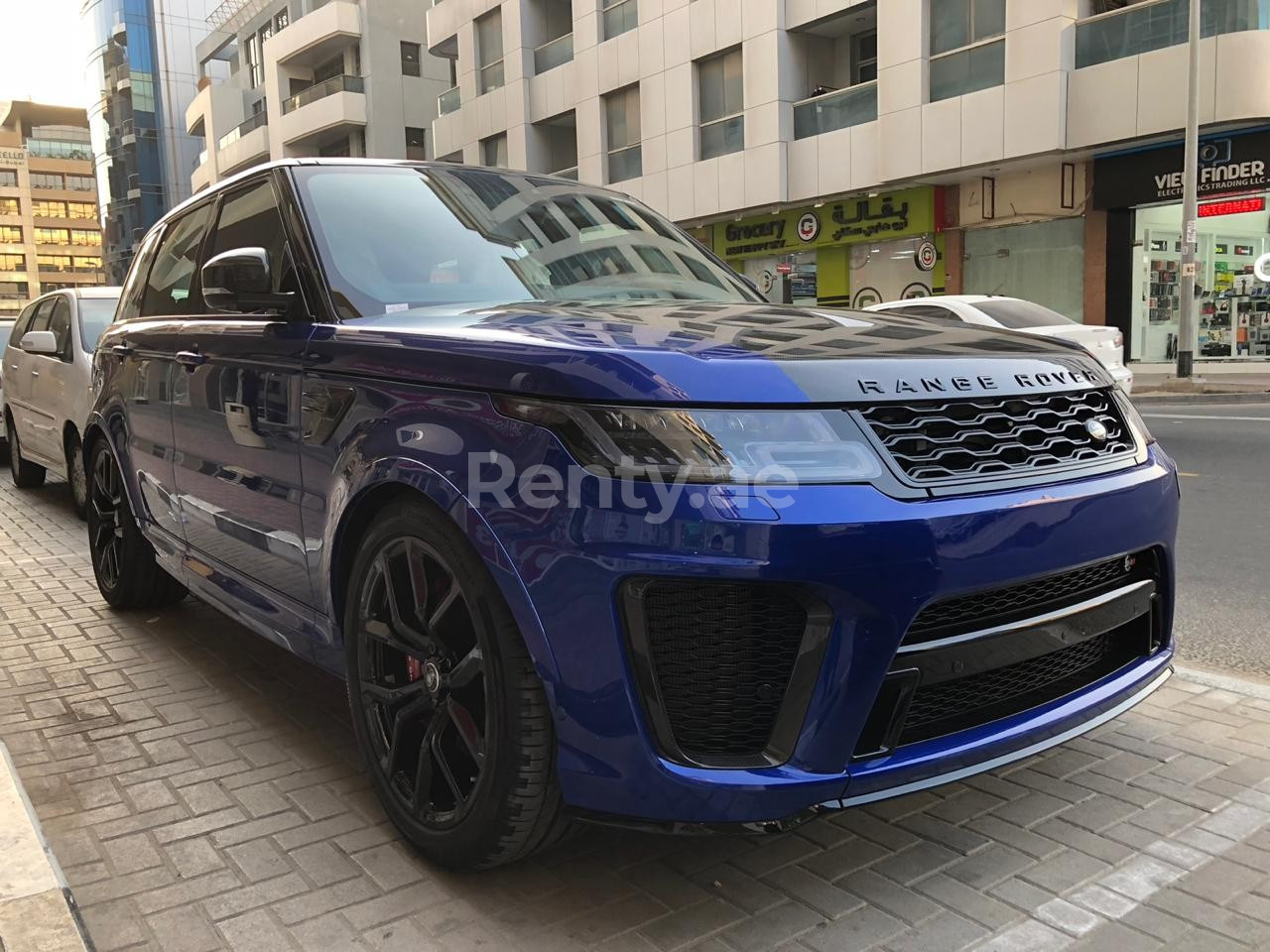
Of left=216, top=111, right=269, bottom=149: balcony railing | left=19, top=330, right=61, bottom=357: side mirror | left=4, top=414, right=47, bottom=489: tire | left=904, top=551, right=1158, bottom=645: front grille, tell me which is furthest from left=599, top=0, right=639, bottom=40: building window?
left=904, top=551, right=1158, bottom=645: front grille

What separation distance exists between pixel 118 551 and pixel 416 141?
38859 mm

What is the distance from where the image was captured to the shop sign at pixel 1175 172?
1770 centimetres

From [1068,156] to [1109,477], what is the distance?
19.3 metres

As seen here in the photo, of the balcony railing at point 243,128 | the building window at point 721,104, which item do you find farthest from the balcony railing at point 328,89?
the building window at point 721,104

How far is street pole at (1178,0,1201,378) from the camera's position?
15.8m

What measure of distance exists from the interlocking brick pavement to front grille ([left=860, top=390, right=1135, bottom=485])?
0.98 m

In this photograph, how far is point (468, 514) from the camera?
2.21 m

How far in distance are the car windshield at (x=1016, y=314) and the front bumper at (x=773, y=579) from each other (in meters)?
9.06

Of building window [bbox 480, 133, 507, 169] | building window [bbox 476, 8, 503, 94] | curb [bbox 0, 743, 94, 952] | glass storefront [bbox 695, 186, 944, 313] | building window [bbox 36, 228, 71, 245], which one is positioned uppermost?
building window [bbox 36, 228, 71, 245]

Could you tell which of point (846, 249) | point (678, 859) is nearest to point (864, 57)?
point (846, 249)

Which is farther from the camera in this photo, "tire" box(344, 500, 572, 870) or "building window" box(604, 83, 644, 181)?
"building window" box(604, 83, 644, 181)

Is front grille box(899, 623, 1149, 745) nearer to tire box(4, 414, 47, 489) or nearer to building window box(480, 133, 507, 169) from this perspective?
tire box(4, 414, 47, 489)

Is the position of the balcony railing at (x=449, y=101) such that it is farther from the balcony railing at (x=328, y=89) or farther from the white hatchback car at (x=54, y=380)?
the white hatchback car at (x=54, y=380)

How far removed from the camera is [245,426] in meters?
3.23
